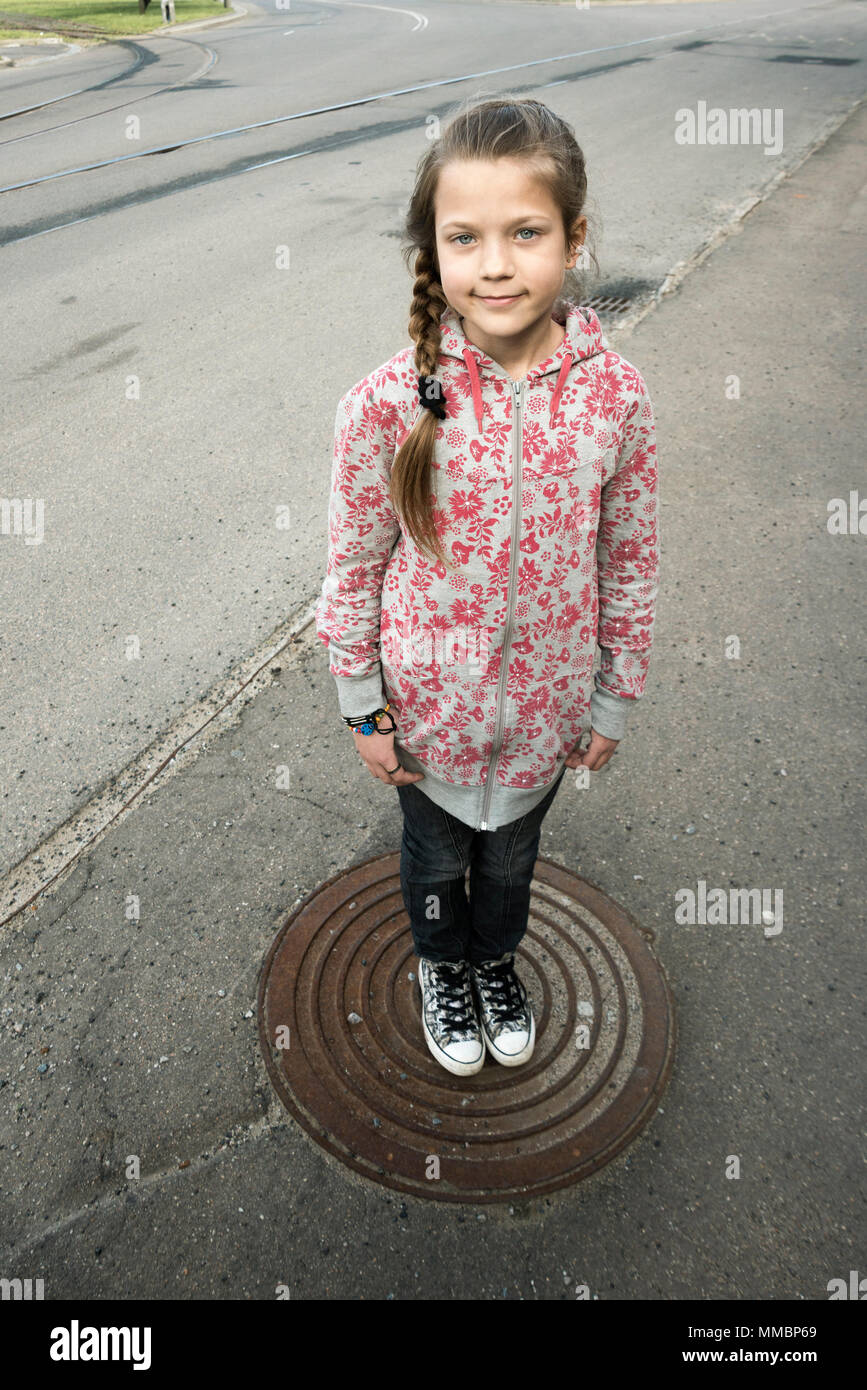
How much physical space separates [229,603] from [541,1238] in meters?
2.70

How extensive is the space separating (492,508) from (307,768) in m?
1.72

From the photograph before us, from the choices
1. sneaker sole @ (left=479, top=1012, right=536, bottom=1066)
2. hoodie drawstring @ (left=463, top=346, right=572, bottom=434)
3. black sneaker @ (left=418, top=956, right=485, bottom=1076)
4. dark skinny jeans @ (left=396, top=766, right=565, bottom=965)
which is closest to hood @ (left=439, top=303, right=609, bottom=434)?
hoodie drawstring @ (left=463, top=346, right=572, bottom=434)

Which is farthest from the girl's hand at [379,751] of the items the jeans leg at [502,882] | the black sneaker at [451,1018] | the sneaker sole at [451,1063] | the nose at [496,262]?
the nose at [496,262]

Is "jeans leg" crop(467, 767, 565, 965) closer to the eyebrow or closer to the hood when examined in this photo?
the hood

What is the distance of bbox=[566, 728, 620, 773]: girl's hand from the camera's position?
2.24 m

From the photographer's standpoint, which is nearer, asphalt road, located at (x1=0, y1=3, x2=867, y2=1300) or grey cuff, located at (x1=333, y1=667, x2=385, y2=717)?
grey cuff, located at (x1=333, y1=667, x2=385, y2=717)

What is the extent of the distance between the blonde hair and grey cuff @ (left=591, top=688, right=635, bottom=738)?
0.56 metres

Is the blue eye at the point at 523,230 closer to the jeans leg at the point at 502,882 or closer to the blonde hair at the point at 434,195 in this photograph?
the blonde hair at the point at 434,195

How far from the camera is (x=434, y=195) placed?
1.72m

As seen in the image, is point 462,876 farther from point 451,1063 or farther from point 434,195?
point 434,195

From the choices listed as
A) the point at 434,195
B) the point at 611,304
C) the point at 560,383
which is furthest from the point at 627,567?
the point at 611,304

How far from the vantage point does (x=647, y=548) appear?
6.61 feet
